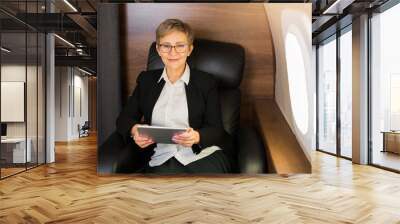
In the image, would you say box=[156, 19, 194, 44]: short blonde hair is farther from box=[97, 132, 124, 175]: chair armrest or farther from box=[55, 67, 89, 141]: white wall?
box=[55, 67, 89, 141]: white wall

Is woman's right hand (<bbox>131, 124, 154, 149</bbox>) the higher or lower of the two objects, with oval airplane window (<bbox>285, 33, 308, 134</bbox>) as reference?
lower

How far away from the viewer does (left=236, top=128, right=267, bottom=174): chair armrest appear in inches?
234

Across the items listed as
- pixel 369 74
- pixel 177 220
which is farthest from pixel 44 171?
pixel 369 74

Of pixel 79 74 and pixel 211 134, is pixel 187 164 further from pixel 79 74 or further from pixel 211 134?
pixel 79 74

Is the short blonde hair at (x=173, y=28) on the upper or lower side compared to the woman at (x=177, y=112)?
upper

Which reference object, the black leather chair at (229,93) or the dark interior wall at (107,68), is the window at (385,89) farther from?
the dark interior wall at (107,68)

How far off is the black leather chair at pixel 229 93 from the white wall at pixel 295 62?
0.63m

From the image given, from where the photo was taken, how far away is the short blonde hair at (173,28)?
5.87m

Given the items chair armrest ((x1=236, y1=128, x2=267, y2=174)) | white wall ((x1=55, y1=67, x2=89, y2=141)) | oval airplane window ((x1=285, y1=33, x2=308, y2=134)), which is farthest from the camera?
white wall ((x1=55, y1=67, x2=89, y2=141))

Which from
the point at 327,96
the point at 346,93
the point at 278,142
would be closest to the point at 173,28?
the point at 278,142

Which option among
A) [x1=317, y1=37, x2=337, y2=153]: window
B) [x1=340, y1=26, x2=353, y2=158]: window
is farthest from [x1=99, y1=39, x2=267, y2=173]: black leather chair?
[x1=317, y1=37, x2=337, y2=153]: window

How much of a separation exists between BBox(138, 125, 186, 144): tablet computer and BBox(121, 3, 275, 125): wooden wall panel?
721 millimetres

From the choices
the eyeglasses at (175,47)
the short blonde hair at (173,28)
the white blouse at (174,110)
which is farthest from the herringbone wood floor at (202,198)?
the short blonde hair at (173,28)

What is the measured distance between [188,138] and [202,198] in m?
1.02
